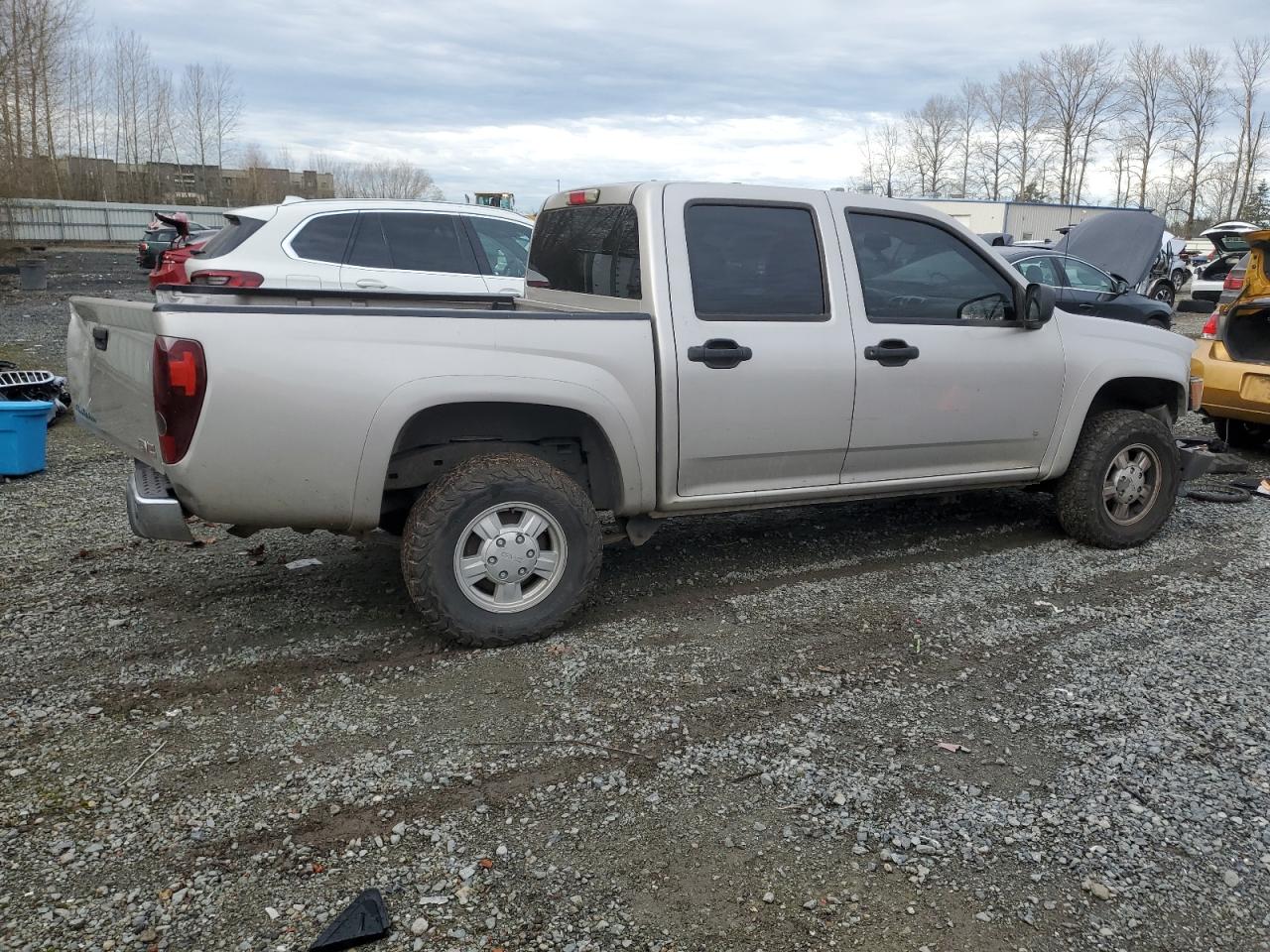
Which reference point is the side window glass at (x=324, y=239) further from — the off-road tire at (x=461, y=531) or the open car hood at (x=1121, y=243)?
the open car hood at (x=1121, y=243)

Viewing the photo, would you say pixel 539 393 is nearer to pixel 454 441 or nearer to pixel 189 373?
pixel 454 441

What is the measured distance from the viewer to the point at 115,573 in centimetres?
519

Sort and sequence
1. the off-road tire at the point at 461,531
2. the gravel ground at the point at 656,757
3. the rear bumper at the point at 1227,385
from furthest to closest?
the rear bumper at the point at 1227,385, the off-road tire at the point at 461,531, the gravel ground at the point at 656,757

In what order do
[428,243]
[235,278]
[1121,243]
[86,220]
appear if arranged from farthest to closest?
[86,220] < [1121,243] < [428,243] < [235,278]

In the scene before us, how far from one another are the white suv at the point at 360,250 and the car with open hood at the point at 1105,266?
24.9 feet

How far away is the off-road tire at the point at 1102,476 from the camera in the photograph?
18.5ft

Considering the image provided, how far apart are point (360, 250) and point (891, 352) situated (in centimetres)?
498

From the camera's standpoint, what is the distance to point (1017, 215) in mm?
42688

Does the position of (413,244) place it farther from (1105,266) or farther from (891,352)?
(1105,266)

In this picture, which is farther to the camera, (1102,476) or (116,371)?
(1102,476)

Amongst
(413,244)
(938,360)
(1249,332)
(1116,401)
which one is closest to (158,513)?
(938,360)

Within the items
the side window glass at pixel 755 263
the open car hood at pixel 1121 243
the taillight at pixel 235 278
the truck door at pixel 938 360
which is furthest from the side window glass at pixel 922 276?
the open car hood at pixel 1121 243

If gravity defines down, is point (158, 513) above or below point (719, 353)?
below

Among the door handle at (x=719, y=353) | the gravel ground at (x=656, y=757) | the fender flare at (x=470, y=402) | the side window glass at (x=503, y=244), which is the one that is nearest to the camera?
the gravel ground at (x=656, y=757)
